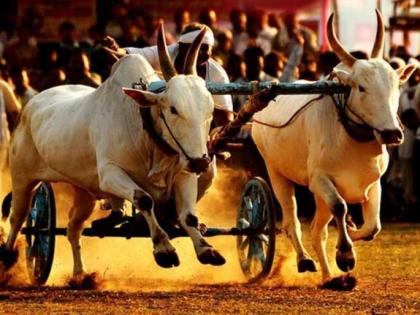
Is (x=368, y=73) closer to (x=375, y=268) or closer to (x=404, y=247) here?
(x=375, y=268)

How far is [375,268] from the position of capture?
1508 cm

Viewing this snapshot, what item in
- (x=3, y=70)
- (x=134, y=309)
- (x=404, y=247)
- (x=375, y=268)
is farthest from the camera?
(x=3, y=70)

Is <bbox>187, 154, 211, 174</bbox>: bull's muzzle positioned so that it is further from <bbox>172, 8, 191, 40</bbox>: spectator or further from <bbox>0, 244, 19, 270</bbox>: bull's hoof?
<bbox>172, 8, 191, 40</bbox>: spectator

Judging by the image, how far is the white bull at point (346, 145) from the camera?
13008 mm

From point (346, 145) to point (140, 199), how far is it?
1.90m

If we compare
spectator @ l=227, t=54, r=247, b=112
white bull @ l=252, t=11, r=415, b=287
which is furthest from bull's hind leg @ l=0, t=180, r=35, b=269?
spectator @ l=227, t=54, r=247, b=112

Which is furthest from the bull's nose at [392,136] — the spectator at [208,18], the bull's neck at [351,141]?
the spectator at [208,18]

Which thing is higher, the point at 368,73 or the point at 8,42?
the point at 368,73

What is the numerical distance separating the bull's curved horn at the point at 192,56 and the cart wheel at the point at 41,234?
198cm

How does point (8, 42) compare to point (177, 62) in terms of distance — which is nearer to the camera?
point (177, 62)

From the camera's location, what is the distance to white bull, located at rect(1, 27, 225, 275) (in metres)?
12.1

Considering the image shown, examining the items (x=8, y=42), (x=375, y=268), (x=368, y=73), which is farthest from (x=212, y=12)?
(x=368, y=73)

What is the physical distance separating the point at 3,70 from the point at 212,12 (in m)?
3.14

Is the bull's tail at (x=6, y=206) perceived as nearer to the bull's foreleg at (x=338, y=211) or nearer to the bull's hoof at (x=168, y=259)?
the bull's foreleg at (x=338, y=211)
